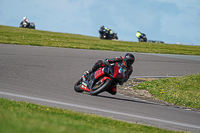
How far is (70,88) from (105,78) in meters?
1.77

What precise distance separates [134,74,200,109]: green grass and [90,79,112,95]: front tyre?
117 inches

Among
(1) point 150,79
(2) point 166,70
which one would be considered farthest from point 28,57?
(2) point 166,70

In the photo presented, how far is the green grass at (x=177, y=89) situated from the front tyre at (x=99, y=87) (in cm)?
296

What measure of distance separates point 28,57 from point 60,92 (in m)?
6.91

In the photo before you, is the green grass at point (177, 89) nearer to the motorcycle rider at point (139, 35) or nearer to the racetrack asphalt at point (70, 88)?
the racetrack asphalt at point (70, 88)

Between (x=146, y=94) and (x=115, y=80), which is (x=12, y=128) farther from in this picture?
(x=146, y=94)

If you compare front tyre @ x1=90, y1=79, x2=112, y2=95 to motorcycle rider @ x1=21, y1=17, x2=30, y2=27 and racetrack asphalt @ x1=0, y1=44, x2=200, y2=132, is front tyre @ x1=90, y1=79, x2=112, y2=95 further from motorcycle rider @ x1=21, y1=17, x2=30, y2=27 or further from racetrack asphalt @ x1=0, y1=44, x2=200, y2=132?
motorcycle rider @ x1=21, y1=17, x2=30, y2=27

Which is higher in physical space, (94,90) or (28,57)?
(28,57)

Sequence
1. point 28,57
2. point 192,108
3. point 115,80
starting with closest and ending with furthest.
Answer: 1. point 115,80
2. point 192,108
3. point 28,57

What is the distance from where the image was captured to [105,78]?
9234mm

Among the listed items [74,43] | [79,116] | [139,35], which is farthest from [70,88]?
[139,35]

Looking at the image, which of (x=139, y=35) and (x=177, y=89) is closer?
(x=177, y=89)

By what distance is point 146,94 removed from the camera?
11.9 m

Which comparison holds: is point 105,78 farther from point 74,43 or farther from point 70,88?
point 74,43
